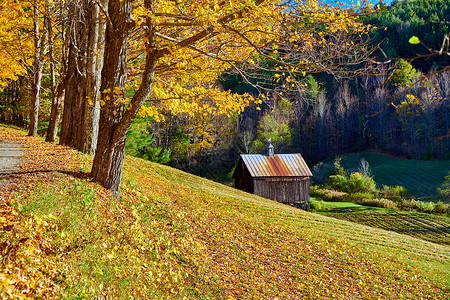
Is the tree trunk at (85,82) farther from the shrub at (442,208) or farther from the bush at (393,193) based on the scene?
the bush at (393,193)

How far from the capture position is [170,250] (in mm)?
5906

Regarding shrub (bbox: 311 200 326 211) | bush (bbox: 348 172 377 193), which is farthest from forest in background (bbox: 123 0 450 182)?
shrub (bbox: 311 200 326 211)

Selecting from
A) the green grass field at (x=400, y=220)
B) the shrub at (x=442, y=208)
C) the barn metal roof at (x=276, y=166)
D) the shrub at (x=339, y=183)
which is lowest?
the green grass field at (x=400, y=220)

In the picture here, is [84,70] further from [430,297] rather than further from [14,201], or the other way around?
[430,297]

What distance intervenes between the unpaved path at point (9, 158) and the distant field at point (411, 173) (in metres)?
34.7

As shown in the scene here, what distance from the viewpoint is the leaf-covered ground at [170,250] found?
3.80 meters

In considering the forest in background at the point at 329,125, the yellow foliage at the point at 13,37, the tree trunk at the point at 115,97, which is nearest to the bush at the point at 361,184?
the forest in background at the point at 329,125

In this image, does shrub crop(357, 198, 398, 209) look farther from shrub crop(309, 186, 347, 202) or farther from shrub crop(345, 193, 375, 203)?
shrub crop(309, 186, 347, 202)

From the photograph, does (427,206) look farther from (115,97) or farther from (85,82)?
(115,97)

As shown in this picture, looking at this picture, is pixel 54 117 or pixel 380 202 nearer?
pixel 54 117

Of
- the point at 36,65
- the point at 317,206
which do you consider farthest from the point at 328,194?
the point at 36,65

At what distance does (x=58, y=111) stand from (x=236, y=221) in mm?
7857

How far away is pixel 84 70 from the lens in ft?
30.9

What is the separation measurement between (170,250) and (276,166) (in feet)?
74.0
